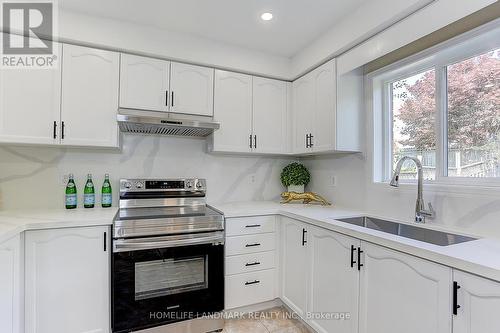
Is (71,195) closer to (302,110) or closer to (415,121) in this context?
(302,110)

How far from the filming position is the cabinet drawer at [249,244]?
210 centimetres

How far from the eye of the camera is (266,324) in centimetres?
207

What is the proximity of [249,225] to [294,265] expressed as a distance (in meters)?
0.48

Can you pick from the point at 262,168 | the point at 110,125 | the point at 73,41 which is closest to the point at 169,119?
the point at 110,125

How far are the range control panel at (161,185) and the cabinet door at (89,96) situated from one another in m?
0.38

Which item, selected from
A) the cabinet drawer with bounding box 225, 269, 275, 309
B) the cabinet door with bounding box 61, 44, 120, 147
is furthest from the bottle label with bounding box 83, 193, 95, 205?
the cabinet drawer with bounding box 225, 269, 275, 309

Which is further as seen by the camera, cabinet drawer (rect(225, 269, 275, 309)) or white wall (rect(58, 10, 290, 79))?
cabinet drawer (rect(225, 269, 275, 309))

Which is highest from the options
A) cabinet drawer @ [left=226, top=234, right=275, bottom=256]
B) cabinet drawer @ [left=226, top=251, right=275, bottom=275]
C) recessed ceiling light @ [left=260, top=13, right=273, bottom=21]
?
recessed ceiling light @ [left=260, top=13, right=273, bottom=21]

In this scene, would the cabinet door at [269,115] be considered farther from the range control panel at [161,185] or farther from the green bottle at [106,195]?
the green bottle at [106,195]

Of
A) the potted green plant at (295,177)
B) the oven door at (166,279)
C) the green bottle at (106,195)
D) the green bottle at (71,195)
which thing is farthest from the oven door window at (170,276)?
the potted green plant at (295,177)

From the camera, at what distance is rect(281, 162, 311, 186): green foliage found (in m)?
2.75

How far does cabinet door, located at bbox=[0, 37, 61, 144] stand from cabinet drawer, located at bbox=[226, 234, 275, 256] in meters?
1.52

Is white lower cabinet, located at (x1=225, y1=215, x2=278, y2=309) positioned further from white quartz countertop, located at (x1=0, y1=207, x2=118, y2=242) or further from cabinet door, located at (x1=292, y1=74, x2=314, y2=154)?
white quartz countertop, located at (x1=0, y1=207, x2=118, y2=242)

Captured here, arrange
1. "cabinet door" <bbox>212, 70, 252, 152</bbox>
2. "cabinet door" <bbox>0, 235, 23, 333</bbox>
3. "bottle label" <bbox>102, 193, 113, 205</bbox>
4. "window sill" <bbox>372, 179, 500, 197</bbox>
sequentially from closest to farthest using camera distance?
"cabinet door" <bbox>0, 235, 23, 333</bbox> → "window sill" <bbox>372, 179, 500, 197</bbox> → "bottle label" <bbox>102, 193, 113, 205</bbox> → "cabinet door" <bbox>212, 70, 252, 152</bbox>
